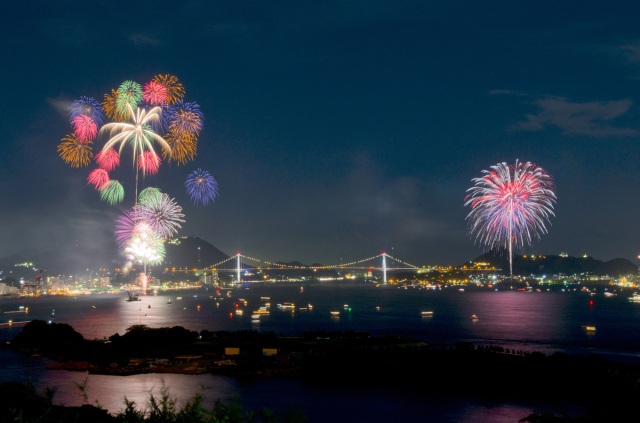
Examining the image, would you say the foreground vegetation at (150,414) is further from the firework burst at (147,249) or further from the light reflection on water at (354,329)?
the firework burst at (147,249)

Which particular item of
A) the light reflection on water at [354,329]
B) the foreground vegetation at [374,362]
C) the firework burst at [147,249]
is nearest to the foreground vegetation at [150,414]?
the light reflection on water at [354,329]

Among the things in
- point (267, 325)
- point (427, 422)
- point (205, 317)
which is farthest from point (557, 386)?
point (205, 317)

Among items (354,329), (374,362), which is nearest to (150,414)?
(374,362)

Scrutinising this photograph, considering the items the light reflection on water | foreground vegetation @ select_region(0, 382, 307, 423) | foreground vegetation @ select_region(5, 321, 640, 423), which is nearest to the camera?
foreground vegetation @ select_region(0, 382, 307, 423)

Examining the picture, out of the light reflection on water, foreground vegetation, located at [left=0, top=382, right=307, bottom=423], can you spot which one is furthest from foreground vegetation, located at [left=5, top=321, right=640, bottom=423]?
foreground vegetation, located at [left=0, top=382, right=307, bottom=423]

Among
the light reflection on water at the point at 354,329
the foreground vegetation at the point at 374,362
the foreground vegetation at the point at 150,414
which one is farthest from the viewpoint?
the foreground vegetation at the point at 374,362

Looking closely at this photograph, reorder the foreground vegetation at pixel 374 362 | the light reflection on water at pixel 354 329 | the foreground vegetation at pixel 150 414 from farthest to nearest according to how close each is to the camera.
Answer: the foreground vegetation at pixel 374 362 < the light reflection on water at pixel 354 329 < the foreground vegetation at pixel 150 414

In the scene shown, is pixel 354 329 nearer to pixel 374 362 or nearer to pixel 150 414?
pixel 374 362

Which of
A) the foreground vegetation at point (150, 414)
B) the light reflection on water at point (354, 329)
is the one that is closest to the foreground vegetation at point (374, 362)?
the light reflection on water at point (354, 329)

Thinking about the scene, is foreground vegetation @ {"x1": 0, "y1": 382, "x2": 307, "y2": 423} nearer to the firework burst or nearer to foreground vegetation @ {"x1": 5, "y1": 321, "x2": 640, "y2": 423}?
foreground vegetation @ {"x1": 5, "y1": 321, "x2": 640, "y2": 423}

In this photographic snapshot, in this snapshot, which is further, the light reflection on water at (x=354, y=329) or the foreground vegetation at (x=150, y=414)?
the light reflection on water at (x=354, y=329)

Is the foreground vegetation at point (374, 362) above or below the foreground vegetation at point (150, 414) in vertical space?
below
